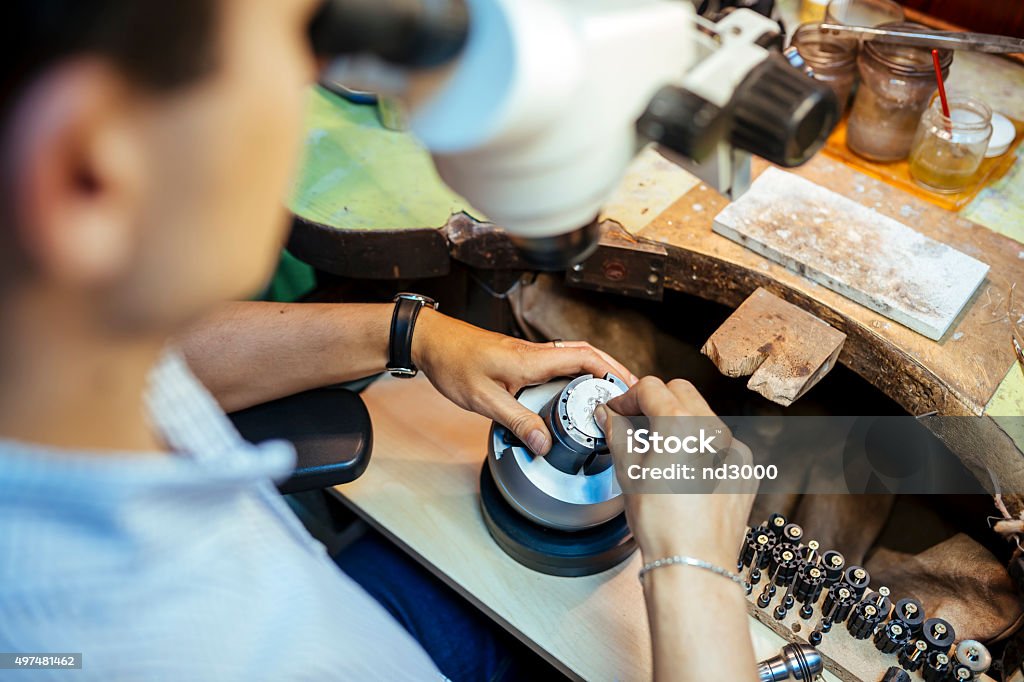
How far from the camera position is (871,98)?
4.65 feet

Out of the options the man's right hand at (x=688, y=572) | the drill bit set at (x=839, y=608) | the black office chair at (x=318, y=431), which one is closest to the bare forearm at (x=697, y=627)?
the man's right hand at (x=688, y=572)

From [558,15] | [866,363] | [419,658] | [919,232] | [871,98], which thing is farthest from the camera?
[871,98]

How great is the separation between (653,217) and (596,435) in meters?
0.49

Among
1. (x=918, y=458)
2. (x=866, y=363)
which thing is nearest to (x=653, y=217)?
(x=866, y=363)

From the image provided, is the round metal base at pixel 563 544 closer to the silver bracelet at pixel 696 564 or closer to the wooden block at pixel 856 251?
the silver bracelet at pixel 696 564

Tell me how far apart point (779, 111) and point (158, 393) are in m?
0.60

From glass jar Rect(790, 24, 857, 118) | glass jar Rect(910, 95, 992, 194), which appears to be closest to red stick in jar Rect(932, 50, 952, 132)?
glass jar Rect(910, 95, 992, 194)

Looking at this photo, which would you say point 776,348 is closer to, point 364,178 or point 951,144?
point 951,144

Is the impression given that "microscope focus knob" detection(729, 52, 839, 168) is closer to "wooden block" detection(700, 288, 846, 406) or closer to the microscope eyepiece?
the microscope eyepiece

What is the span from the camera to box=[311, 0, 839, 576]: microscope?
0.48 m

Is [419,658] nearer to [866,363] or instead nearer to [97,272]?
[97,272]

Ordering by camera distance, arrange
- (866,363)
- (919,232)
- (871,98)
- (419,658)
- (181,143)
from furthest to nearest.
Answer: (871,98) → (919,232) → (866,363) → (419,658) → (181,143)

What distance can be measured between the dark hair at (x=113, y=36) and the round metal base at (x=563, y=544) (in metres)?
0.87

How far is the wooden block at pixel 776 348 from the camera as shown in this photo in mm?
1113
